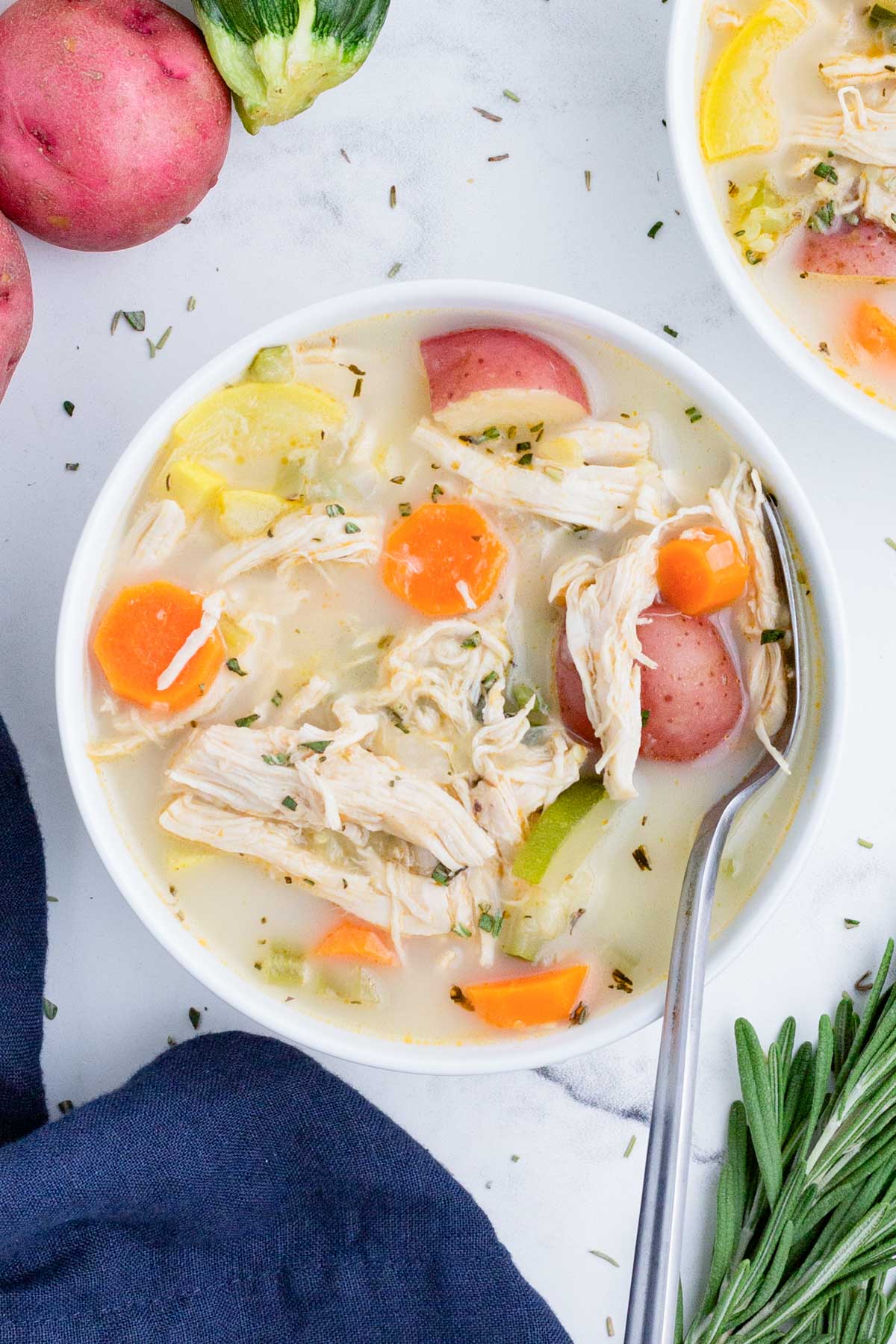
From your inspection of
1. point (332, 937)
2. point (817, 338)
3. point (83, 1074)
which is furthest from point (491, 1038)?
point (817, 338)

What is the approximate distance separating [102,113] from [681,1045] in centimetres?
172

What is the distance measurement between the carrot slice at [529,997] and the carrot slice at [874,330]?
4.01ft

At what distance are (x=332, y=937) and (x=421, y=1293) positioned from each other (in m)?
0.88

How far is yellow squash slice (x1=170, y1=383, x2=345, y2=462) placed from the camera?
6.45 ft

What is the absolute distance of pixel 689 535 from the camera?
78.1 inches

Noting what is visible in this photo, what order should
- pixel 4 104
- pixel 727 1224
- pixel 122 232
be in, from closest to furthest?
1. pixel 4 104
2. pixel 122 232
3. pixel 727 1224

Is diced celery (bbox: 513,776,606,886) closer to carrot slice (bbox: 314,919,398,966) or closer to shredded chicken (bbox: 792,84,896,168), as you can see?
carrot slice (bbox: 314,919,398,966)

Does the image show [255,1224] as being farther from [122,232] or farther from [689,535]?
[122,232]

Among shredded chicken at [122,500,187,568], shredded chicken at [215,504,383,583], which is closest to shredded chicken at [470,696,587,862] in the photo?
shredded chicken at [215,504,383,583]

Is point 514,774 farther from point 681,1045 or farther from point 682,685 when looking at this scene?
point 681,1045

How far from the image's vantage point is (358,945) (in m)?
2.02

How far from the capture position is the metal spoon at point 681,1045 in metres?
1.69

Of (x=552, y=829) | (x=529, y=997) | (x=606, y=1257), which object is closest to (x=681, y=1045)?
(x=529, y=997)

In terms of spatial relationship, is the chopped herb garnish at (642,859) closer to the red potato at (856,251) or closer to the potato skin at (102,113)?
the red potato at (856,251)
